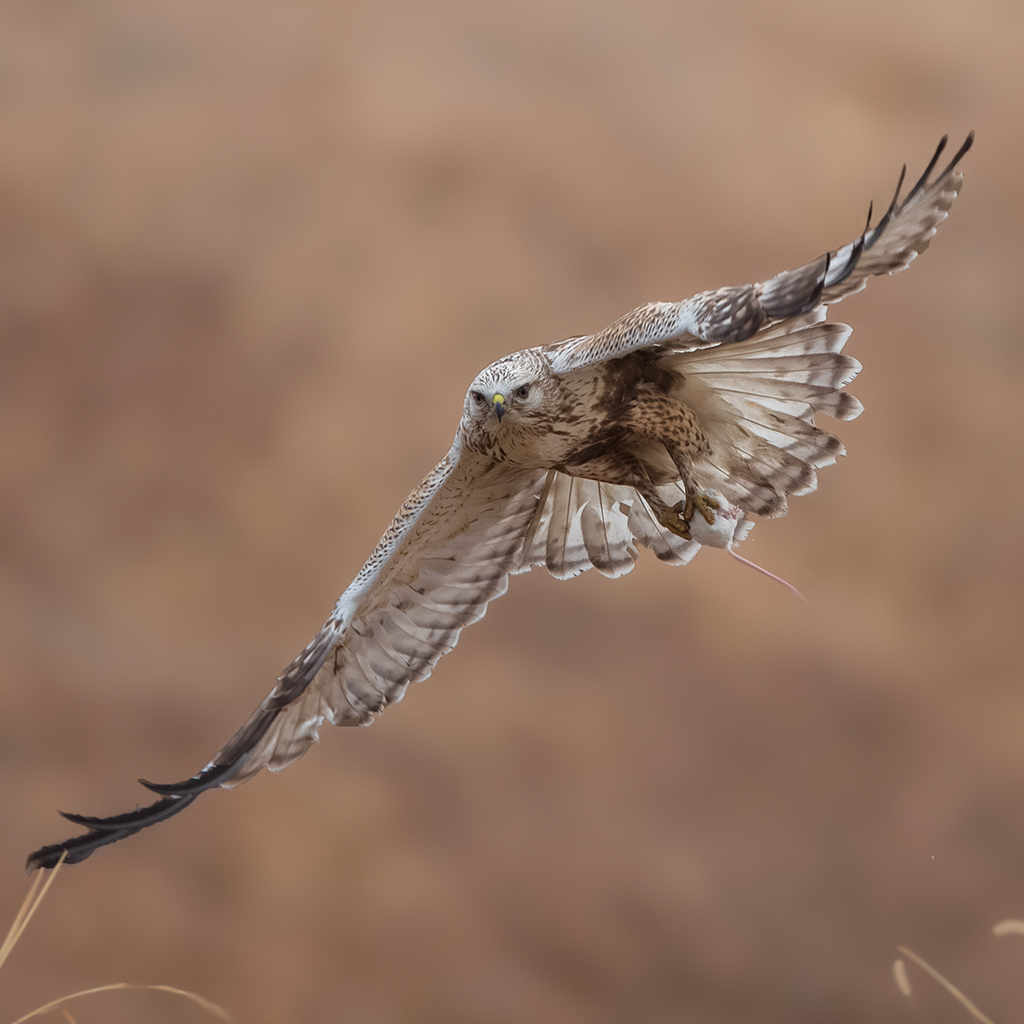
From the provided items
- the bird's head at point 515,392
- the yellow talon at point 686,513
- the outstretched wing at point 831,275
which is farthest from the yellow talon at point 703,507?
the outstretched wing at point 831,275

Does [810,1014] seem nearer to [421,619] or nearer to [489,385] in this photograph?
[421,619]

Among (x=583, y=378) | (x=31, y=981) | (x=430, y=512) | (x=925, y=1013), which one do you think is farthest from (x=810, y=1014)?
(x=31, y=981)

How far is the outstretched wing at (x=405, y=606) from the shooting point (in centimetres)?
202

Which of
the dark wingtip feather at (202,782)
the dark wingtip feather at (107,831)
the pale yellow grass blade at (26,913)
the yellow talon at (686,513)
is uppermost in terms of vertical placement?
the yellow talon at (686,513)

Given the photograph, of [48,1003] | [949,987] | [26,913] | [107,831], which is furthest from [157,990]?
[949,987]

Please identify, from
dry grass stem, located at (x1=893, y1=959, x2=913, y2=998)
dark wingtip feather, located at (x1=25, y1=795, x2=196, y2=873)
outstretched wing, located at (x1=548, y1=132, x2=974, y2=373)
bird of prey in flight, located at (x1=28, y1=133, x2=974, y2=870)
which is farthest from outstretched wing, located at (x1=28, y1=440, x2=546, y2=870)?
dry grass stem, located at (x1=893, y1=959, x2=913, y2=998)

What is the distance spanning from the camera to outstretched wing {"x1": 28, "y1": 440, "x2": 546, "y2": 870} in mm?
2018

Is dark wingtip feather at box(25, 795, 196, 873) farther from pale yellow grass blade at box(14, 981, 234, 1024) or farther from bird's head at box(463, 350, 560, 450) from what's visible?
pale yellow grass blade at box(14, 981, 234, 1024)

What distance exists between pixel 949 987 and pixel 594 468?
68.2 inches

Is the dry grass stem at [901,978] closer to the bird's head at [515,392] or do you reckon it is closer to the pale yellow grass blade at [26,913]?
the bird's head at [515,392]

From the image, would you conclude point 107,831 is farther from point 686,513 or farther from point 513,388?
point 686,513

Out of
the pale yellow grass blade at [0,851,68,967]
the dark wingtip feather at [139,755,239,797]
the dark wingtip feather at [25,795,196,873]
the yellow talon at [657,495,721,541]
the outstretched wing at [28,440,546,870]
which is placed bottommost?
the pale yellow grass blade at [0,851,68,967]

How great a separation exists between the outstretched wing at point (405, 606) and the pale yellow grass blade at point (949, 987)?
4.84ft

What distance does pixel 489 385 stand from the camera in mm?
1756
